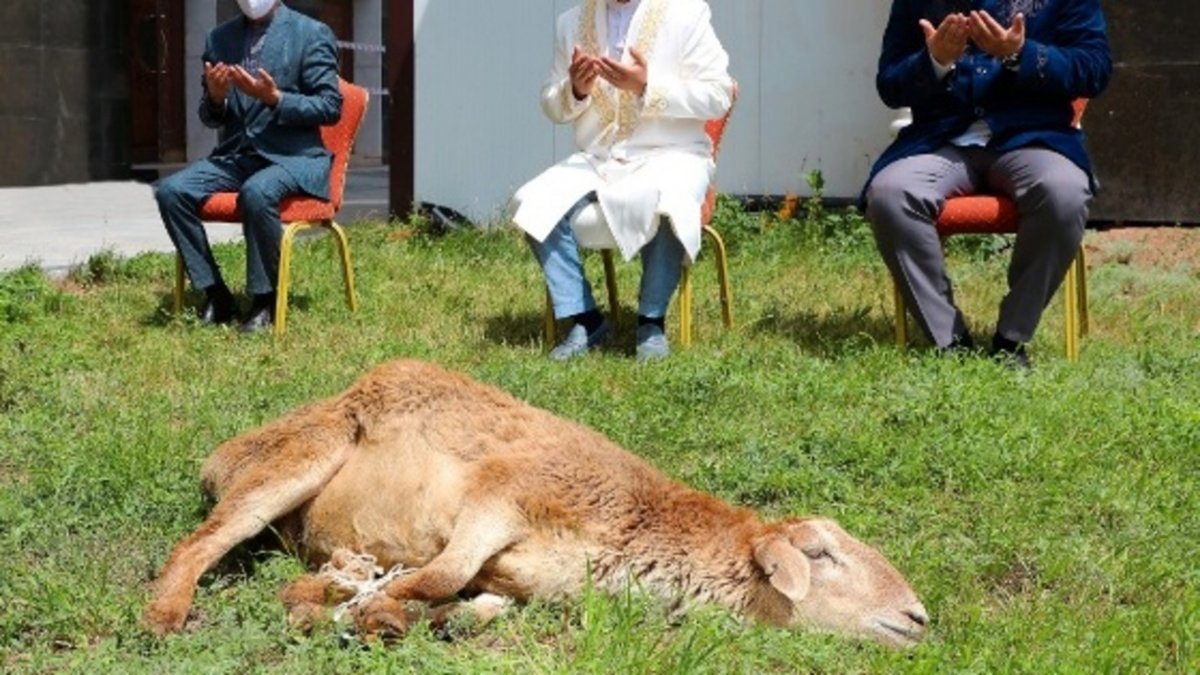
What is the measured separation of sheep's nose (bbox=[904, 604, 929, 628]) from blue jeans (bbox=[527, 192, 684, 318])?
3977mm

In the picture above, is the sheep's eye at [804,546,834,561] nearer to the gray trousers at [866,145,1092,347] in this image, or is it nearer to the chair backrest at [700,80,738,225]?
the gray trousers at [866,145,1092,347]

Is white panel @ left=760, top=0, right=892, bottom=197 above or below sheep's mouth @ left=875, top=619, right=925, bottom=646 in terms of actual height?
above

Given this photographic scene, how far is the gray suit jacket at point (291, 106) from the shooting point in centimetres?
888

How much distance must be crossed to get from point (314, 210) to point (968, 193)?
10.4ft

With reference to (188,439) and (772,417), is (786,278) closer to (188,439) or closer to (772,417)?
(772,417)

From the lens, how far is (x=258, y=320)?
8.63 meters

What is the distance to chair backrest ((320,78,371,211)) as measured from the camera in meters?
9.15

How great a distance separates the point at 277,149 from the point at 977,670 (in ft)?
19.4

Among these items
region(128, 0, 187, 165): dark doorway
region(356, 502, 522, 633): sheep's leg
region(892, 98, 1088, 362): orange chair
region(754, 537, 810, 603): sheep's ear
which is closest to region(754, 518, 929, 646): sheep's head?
region(754, 537, 810, 603): sheep's ear

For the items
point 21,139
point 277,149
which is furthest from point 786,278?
point 21,139

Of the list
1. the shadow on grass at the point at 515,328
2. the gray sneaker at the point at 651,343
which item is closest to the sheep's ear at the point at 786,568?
the gray sneaker at the point at 651,343

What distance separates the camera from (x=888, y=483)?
5375 mm

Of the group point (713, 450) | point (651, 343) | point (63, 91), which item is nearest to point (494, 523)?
point (713, 450)

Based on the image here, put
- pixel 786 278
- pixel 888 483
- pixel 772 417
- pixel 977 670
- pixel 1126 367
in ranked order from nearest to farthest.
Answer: pixel 977 670
pixel 888 483
pixel 772 417
pixel 1126 367
pixel 786 278
